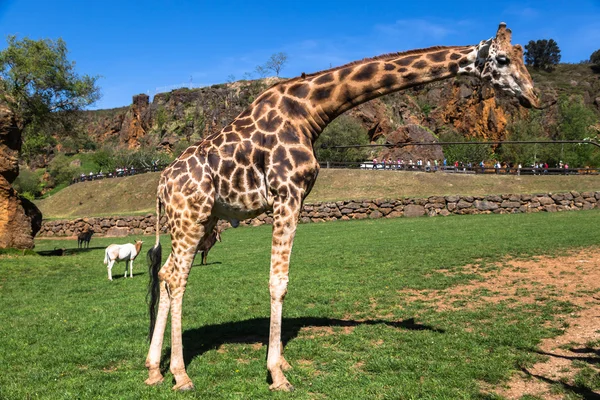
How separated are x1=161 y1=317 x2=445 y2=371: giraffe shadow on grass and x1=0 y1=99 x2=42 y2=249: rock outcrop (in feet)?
45.2

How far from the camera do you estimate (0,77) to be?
2342 cm

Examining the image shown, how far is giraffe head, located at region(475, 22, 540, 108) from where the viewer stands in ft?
18.5

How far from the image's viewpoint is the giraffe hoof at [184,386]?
5191mm

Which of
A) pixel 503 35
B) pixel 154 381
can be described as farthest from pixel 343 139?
pixel 154 381

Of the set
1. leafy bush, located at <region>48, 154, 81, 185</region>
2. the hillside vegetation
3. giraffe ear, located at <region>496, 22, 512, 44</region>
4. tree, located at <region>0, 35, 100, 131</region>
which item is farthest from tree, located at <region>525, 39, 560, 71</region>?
giraffe ear, located at <region>496, 22, 512, 44</region>

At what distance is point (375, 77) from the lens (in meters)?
6.14

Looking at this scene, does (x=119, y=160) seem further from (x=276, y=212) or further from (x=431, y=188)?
(x=276, y=212)

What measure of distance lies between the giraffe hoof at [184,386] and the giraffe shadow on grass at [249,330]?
1.08 metres

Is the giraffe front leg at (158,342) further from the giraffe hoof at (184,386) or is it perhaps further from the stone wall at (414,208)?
the stone wall at (414,208)

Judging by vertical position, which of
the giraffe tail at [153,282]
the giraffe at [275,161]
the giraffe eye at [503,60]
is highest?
the giraffe eye at [503,60]

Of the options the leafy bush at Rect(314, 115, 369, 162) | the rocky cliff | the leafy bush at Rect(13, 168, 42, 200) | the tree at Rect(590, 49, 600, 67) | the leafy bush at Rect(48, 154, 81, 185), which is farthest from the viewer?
the tree at Rect(590, 49, 600, 67)

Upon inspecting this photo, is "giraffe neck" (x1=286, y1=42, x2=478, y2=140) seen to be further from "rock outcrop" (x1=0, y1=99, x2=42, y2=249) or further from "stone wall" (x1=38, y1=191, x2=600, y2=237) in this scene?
"stone wall" (x1=38, y1=191, x2=600, y2=237)

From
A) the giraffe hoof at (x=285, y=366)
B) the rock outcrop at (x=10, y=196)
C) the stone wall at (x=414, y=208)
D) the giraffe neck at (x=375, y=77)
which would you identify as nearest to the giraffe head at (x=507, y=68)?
the giraffe neck at (x=375, y=77)

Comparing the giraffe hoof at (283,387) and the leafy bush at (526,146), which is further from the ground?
the leafy bush at (526,146)
